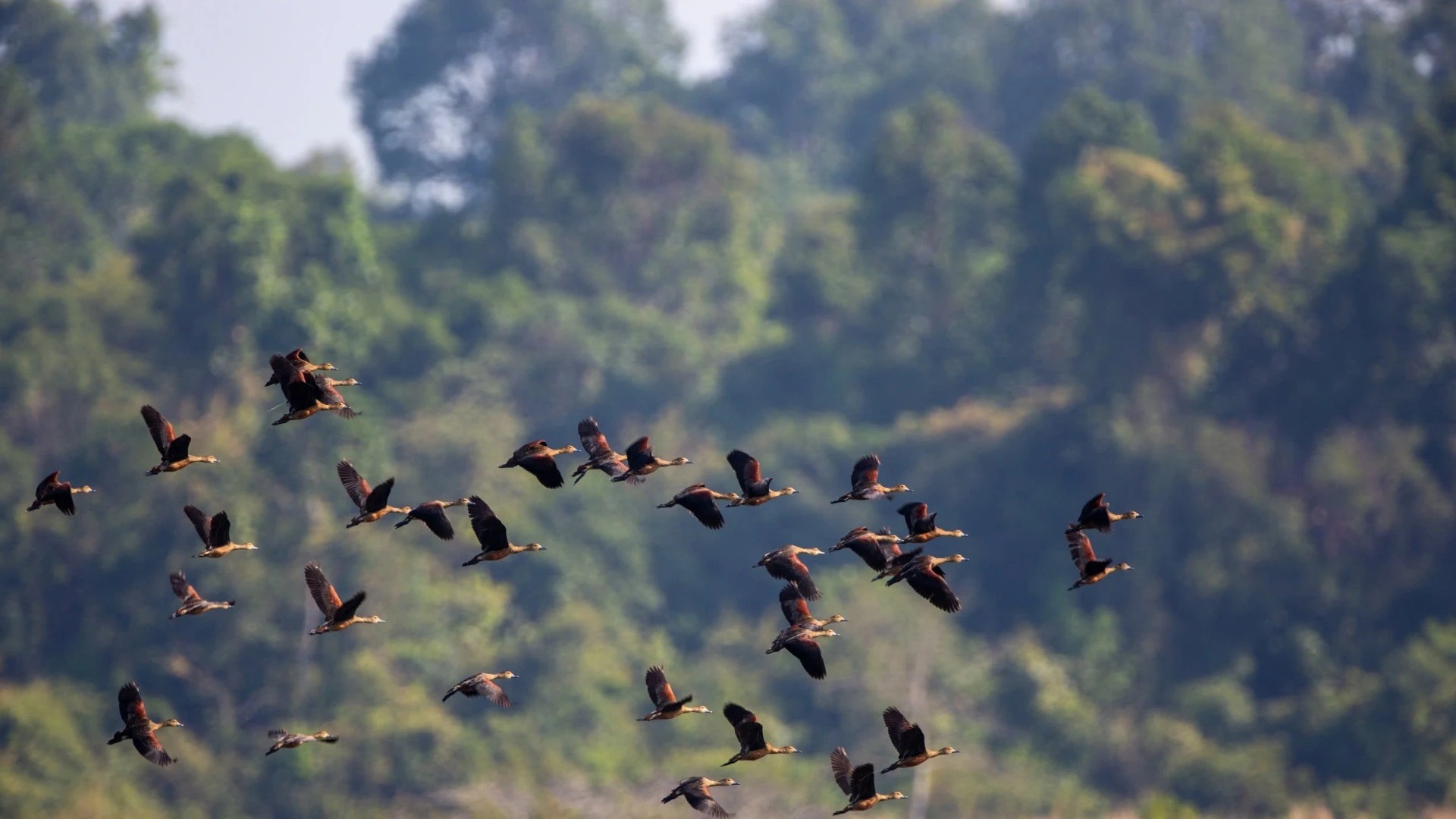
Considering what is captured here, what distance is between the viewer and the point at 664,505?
19.5 meters

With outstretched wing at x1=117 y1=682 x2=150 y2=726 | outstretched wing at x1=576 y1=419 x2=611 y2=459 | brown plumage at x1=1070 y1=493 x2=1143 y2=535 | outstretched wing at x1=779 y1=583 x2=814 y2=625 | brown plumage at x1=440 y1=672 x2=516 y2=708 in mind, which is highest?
outstretched wing at x1=576 y1=419 x2=611 y2=459

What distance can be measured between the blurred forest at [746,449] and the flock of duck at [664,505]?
21.5 meters

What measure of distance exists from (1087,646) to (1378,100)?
3169 cm

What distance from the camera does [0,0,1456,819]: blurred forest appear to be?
46.1 m

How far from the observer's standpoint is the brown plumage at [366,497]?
1873 cm

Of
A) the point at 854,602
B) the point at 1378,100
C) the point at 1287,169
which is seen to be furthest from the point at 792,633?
the point at 1378,100

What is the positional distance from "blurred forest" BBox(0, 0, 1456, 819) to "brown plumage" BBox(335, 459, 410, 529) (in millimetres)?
23153

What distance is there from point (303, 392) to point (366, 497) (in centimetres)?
104

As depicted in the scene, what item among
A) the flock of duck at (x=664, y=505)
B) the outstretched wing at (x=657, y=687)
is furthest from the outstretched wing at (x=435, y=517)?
the outstretched wing at (x=657, y=687)

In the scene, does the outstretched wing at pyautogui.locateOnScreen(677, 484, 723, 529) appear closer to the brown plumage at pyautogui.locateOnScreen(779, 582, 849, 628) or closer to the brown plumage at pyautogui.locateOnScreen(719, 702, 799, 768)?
the brown plumage at pyautogui.locateOnScreen(779, 582, 849, 628)

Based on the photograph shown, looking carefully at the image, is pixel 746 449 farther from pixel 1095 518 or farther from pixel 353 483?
pixel 1095 518

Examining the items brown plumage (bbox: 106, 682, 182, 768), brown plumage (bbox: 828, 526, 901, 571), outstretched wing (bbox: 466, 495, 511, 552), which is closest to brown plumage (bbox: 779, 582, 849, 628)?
brown plumage (bbox: 828, 526, 901, 571)

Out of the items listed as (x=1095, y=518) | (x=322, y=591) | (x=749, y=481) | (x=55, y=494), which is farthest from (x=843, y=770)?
(x=55, y=494)

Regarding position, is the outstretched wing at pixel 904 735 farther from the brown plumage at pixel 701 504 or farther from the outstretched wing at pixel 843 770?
the brown plumage at pixel 701 504
